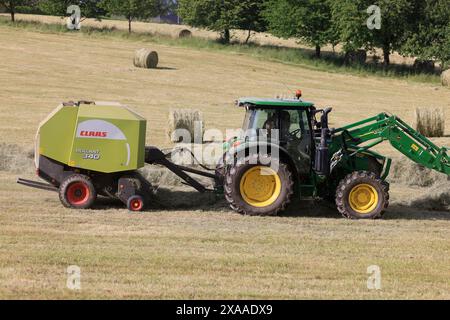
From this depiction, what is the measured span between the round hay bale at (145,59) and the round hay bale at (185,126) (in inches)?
696

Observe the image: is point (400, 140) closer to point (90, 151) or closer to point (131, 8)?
point (90, 151)

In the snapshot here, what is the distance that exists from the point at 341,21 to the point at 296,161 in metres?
38.2

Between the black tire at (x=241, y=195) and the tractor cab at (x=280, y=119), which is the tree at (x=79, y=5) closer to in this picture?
the tractor cab at (x=280, y=119)

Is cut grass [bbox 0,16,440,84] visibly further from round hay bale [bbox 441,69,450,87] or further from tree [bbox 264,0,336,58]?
round hay bale [bbox 441,69,450,87]

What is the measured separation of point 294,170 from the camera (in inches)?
506

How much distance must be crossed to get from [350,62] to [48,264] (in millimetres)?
41872

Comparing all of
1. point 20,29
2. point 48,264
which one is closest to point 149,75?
point 20,29

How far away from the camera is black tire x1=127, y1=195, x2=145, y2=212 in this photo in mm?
12977

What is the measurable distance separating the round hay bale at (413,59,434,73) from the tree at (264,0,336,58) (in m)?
5.36

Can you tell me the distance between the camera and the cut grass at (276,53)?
153 feet

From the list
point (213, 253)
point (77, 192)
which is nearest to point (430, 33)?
point (77, 192)

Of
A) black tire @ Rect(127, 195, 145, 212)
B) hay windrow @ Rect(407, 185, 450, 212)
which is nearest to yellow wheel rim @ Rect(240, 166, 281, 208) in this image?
black tire @ Rect(127, 195, 145, 212)
